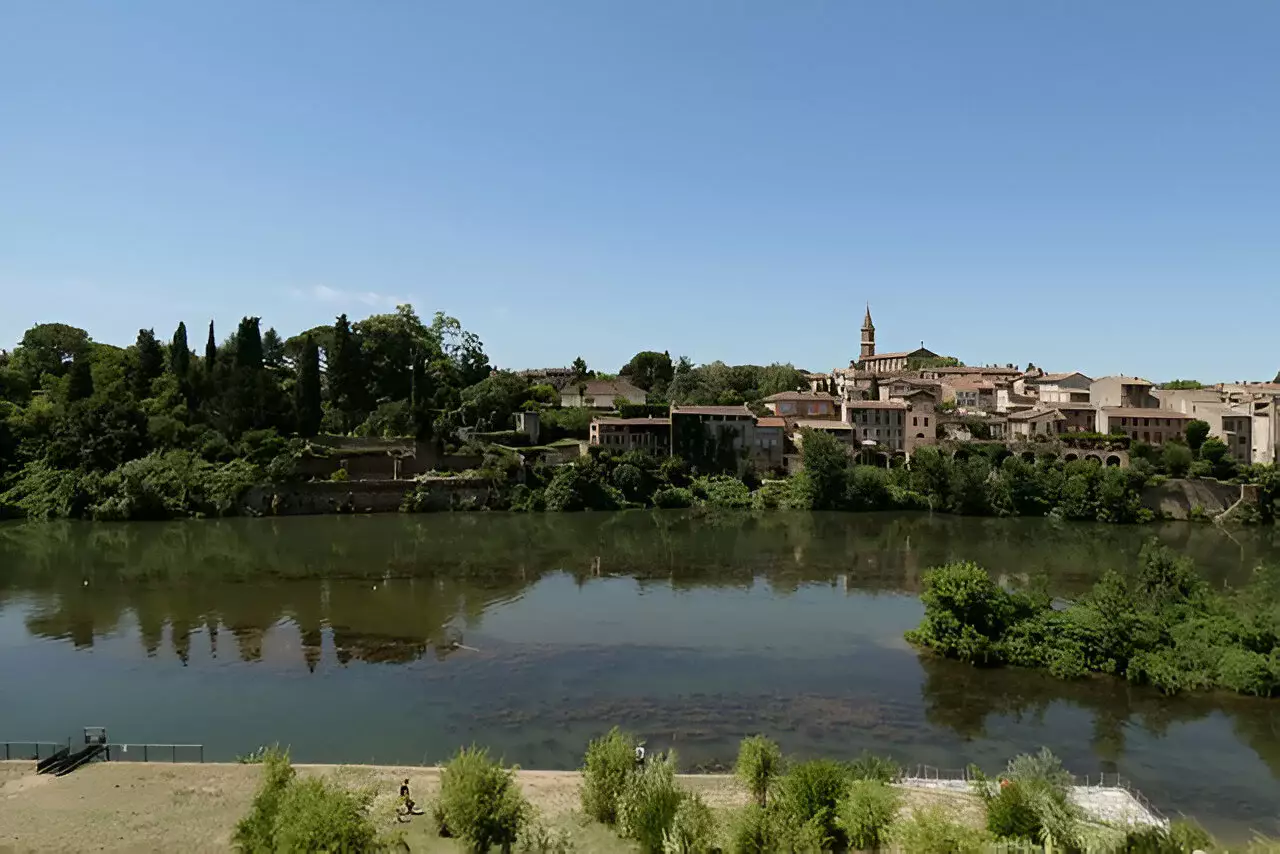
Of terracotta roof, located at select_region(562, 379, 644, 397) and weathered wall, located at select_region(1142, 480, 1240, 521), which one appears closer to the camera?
weathered wall, located at select_region(1142, 480, 1240, 521)

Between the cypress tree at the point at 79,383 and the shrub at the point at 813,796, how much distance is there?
52.1 m

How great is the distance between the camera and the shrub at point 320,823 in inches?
404

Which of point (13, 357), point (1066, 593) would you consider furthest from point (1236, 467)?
point (13, 357)

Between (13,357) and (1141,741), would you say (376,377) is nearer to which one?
(13,357)

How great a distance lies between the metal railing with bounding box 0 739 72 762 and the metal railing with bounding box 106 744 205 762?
809 mm

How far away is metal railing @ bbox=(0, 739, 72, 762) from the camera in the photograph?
15.2m

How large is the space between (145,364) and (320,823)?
52.1m

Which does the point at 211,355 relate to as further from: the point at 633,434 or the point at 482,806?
the point at 482,806

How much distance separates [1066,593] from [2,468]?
172ft

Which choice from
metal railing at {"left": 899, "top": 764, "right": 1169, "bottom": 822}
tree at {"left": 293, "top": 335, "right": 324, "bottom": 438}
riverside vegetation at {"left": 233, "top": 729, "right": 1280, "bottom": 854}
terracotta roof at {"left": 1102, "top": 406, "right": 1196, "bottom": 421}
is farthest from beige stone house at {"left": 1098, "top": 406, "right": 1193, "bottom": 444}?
riverside vegetation at {"left": 233, "top": 729, "right": 1280, "bottom": 854}

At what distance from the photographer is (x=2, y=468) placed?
4741cm

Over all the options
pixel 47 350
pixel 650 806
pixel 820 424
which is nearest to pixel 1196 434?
pixel 820 424

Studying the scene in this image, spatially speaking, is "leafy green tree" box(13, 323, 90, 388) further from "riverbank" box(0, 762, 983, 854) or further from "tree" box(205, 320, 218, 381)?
"riverbank" box(0, 762, 983, 854)

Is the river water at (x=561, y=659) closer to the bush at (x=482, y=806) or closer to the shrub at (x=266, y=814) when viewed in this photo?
the shrub at (x=266, y=814)
